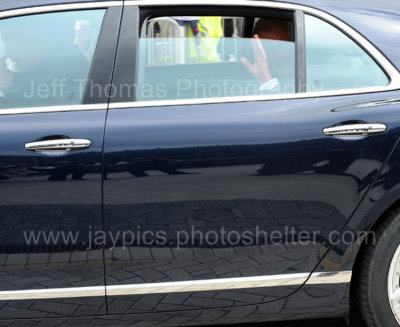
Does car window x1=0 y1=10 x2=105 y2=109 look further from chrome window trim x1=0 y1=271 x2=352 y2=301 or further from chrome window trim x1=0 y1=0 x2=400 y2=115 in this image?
chrome window trim x1=0 y1=271 x2=352 y2=301

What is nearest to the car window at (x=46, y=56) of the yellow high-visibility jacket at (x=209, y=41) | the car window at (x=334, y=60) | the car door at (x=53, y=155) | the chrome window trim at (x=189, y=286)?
the car door at (x=53, y=155)

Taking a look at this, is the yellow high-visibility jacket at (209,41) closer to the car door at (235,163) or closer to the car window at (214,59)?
the car window at (214,59)

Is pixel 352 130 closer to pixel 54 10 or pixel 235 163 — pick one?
pixel 235 163

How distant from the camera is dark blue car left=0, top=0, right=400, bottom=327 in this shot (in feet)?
7.72

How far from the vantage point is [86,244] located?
2.37 meters

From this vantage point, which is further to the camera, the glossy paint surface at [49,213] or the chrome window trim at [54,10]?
the chrome window trim at [54,10]

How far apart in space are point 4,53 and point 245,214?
49.9 inches

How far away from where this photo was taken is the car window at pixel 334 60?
2555 mm

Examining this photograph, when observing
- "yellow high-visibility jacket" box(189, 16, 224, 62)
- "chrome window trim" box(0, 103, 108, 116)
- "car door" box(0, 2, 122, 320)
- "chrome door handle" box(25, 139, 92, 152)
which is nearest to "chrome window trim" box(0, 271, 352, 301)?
"car door" box(0, 2, 122, 320)

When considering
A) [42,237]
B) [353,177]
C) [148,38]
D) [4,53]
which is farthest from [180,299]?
[4,53]

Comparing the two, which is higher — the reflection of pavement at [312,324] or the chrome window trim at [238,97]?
the chrome window trim at [238,97]

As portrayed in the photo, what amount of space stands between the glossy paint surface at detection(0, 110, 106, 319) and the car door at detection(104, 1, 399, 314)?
2.9 inches

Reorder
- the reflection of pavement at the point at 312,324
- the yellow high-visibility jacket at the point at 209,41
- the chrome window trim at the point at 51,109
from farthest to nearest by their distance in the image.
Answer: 1. the reflection of pavement at the point at 312,324
2. the yellow high-visibility jacket at the point at 209,41
3. the chrome window trim at the point at 51,109

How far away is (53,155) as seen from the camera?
2338mm
